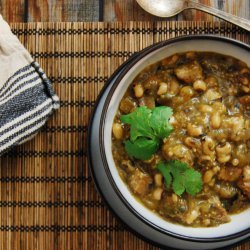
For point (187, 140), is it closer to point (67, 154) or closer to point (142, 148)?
point (142, 148)

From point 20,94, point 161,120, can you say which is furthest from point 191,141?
point 20,94

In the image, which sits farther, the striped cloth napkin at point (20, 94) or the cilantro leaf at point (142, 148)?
the striped cloth napkin at point (20, 94)

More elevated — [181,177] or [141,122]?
[141,122]

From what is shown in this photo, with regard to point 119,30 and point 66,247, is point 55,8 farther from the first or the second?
point 66,247

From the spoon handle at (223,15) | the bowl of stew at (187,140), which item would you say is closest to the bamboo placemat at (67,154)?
the spoon handle at (223,15)

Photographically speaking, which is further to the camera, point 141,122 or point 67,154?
point 67,154

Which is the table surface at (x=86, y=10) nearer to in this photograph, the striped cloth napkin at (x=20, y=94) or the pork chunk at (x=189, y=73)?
the striped cloth napkin at (x=20, y=94)

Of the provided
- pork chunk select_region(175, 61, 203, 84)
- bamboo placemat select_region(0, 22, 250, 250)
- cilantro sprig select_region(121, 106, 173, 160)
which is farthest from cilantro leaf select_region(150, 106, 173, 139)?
bamboo placemat select_region(0, 22, 250, 250)
